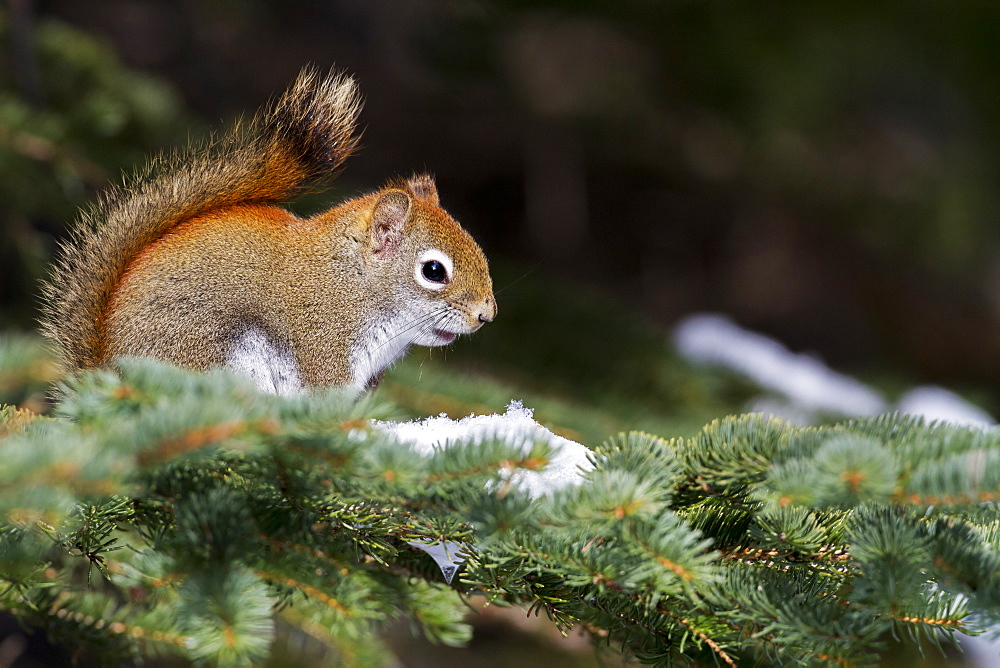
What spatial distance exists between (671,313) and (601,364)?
1.78 metres

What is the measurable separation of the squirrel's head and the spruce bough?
0.48 metres

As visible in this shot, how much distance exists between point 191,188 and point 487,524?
782 millimetres

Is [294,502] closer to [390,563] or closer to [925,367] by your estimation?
[390,563]

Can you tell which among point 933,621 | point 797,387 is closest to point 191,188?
point 933,621

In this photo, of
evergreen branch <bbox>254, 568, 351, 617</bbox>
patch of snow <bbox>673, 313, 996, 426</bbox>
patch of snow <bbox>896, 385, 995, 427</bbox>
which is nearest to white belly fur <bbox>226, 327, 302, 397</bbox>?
evergreen branch <bbox>254, 568, 351, 617</bbox>

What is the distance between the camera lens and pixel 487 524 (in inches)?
31.6

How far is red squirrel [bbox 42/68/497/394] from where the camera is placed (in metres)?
1.23

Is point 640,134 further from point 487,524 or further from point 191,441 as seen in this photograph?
point 191,441

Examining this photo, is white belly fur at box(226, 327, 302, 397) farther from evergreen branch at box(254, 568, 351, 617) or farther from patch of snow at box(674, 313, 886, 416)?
patch of snow at box(674, 313, 886, 416)

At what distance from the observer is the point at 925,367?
159 inches

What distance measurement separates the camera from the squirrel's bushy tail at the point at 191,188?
1.23 metres

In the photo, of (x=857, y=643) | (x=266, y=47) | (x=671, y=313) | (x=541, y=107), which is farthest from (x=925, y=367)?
(x=857, y=643)

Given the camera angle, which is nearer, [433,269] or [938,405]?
[433,269]

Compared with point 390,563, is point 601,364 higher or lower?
higher
